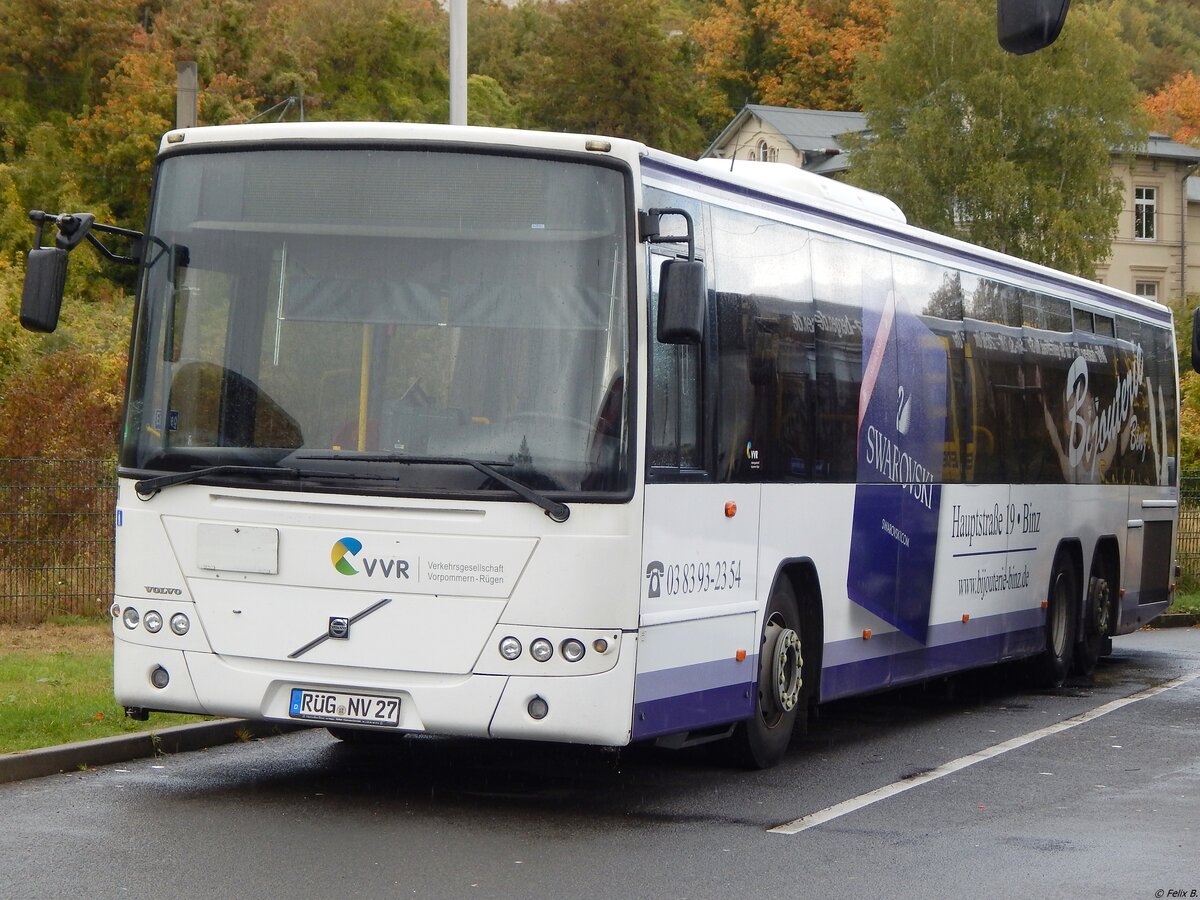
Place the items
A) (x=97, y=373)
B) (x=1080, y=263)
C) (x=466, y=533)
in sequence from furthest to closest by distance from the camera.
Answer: (x=1080, y=263) < (x=97, y=373) < (x=466, y=533)

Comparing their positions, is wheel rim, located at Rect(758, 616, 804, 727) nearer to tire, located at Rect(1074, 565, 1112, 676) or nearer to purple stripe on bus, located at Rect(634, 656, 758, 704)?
purple stripe on bus, located at Rect(634, 656, 758, 704)

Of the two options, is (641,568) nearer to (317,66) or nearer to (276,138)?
(276,138)

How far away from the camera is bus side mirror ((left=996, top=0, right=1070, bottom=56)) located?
889cm

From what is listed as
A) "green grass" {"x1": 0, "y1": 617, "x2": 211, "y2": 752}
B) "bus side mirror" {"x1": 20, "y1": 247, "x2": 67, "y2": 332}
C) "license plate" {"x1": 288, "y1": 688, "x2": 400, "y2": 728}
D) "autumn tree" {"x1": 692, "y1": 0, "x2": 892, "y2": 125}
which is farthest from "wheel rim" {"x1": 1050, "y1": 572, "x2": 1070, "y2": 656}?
"autumn tree" {"x1": 692, "y1": 0, "x2": 892, "y2": 125}

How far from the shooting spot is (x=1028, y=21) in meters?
8.94

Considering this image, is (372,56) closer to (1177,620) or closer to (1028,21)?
(1177,620)

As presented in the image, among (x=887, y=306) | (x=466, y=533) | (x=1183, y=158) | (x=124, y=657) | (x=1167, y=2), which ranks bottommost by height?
(x=124, y=657)

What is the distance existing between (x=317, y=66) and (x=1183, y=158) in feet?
107

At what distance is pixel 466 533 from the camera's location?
29.0 feet

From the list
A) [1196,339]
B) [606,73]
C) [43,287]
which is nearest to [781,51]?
[606,73]

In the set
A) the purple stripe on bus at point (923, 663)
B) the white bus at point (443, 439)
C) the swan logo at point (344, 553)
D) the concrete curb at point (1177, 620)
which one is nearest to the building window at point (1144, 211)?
the concrete curb at point (1177, 620)

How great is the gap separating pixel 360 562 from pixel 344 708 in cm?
70

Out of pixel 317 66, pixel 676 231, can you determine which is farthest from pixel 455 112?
pixel 317 66

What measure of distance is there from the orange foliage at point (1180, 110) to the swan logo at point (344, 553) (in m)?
79.9
